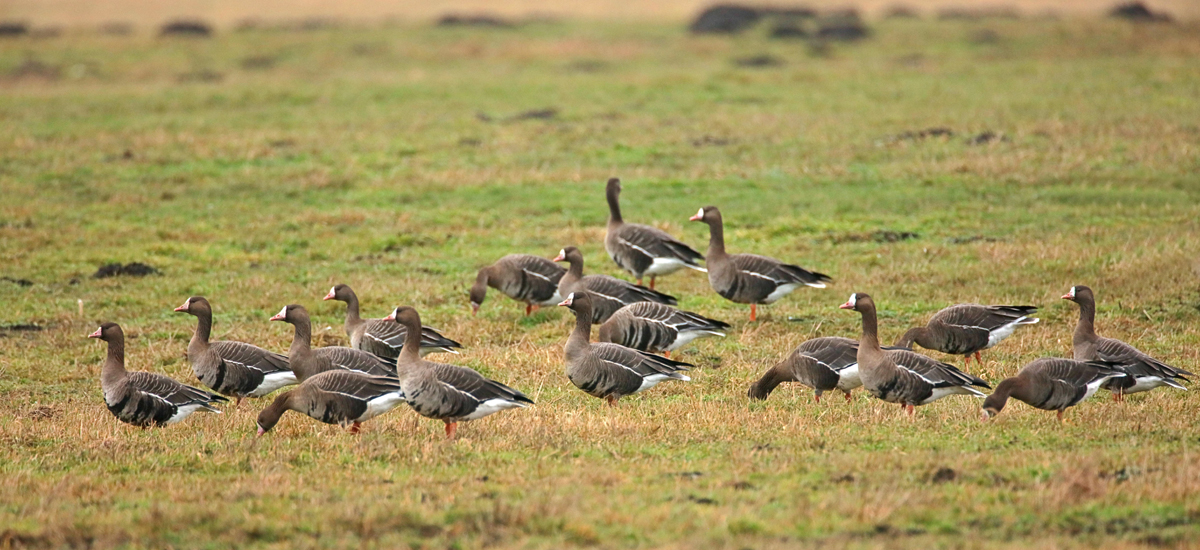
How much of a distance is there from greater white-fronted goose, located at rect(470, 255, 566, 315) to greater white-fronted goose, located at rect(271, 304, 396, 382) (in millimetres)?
4421

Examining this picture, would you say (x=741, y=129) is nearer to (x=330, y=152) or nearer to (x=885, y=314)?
(x=330, y=152)

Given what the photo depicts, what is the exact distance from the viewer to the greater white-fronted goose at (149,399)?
11.1 metres

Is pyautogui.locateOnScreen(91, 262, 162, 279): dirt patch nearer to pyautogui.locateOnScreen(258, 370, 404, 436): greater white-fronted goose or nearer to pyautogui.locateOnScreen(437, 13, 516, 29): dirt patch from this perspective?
pyautogui.locateOnScreen(258, 370, 404, 436): greater white-fronted goose

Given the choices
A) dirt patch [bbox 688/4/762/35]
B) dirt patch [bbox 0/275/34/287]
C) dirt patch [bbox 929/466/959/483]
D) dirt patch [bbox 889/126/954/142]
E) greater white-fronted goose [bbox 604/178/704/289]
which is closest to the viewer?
dirt patch [bbox 929/466/959/483]

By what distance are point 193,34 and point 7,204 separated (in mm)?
35565

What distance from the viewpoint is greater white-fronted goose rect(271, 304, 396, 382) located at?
1211 centimetres

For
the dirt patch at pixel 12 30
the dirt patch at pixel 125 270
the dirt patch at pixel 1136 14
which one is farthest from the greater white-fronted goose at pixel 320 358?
the dirt patch at pixel 12 30

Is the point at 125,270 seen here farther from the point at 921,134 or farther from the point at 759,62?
the point at 759,62

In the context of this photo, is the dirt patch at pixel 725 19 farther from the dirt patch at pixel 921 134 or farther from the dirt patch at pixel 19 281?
the dirt patch at pixel 19 281

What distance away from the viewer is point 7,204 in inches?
912

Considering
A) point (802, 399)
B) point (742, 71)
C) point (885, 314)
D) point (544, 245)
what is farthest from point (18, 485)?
point (742, 71)

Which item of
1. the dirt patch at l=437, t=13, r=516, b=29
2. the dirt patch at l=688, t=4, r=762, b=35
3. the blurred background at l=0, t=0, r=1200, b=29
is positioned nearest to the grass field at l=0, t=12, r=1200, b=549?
the dirt patch at l=688, t=4, r=762, b=35

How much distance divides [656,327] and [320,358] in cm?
376

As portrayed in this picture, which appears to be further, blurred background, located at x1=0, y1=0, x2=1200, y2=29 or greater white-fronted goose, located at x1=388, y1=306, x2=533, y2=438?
blurred background, located at x1=0, y1=0, x2=1200, y2=29
